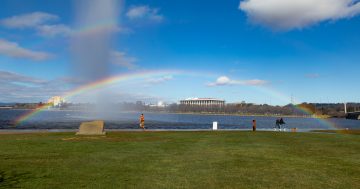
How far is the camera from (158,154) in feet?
56.3

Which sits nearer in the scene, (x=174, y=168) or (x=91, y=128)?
(x=174, y=168)

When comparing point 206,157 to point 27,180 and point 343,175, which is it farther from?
point 27,180

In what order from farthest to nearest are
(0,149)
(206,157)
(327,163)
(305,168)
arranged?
(0,149)
(206,157)
(327,163)
(305,168)

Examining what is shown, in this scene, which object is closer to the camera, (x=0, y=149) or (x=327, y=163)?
(x=327, y=163)

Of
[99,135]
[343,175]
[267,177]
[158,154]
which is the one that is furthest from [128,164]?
[99,135]

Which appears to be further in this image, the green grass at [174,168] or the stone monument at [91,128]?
the stone monument at [91,128]

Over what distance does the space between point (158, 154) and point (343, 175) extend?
26.5 feet

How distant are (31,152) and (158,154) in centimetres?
592

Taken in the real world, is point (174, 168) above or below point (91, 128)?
below

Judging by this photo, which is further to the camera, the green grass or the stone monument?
the stone monument

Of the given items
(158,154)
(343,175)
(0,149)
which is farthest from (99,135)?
(343,175)

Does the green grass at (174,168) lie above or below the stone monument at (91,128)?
below

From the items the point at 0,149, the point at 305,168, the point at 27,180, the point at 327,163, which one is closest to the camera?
the point at 27,180

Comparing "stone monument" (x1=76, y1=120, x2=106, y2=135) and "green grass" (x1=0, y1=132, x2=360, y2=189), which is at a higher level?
"stone monument" (x1=76, y1=120, x2=106, y2=135)
